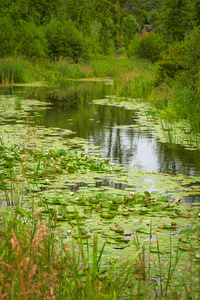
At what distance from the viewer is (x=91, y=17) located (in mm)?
27219

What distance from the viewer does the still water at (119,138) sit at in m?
5.54

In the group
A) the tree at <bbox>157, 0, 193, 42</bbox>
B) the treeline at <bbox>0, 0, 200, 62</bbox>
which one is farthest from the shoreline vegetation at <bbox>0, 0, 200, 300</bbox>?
the tree at <bbox>157, 0, 193, 42</bbox>

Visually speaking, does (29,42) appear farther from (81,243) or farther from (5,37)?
(81,243)

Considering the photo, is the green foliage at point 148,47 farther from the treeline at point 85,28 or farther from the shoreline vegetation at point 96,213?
the shoreline vegetation at point 96,213

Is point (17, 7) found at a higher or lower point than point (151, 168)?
higher

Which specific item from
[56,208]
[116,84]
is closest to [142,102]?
[116,84]

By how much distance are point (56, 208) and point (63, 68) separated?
22893mm

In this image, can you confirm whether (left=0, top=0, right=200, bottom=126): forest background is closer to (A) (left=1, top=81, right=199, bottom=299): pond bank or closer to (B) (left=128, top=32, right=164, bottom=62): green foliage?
(B) (left=128, top=32, right=164, bottom=62): green foliage

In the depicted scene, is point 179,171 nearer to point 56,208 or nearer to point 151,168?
point 151,168

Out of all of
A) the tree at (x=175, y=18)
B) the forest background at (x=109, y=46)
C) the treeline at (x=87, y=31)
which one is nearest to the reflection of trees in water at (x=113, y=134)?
the forest background at (x=109, y=46)

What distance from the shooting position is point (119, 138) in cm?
739

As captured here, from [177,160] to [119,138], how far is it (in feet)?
6.04

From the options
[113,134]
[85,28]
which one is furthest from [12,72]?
[85,28]

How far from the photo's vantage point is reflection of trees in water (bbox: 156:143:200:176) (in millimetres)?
5243
